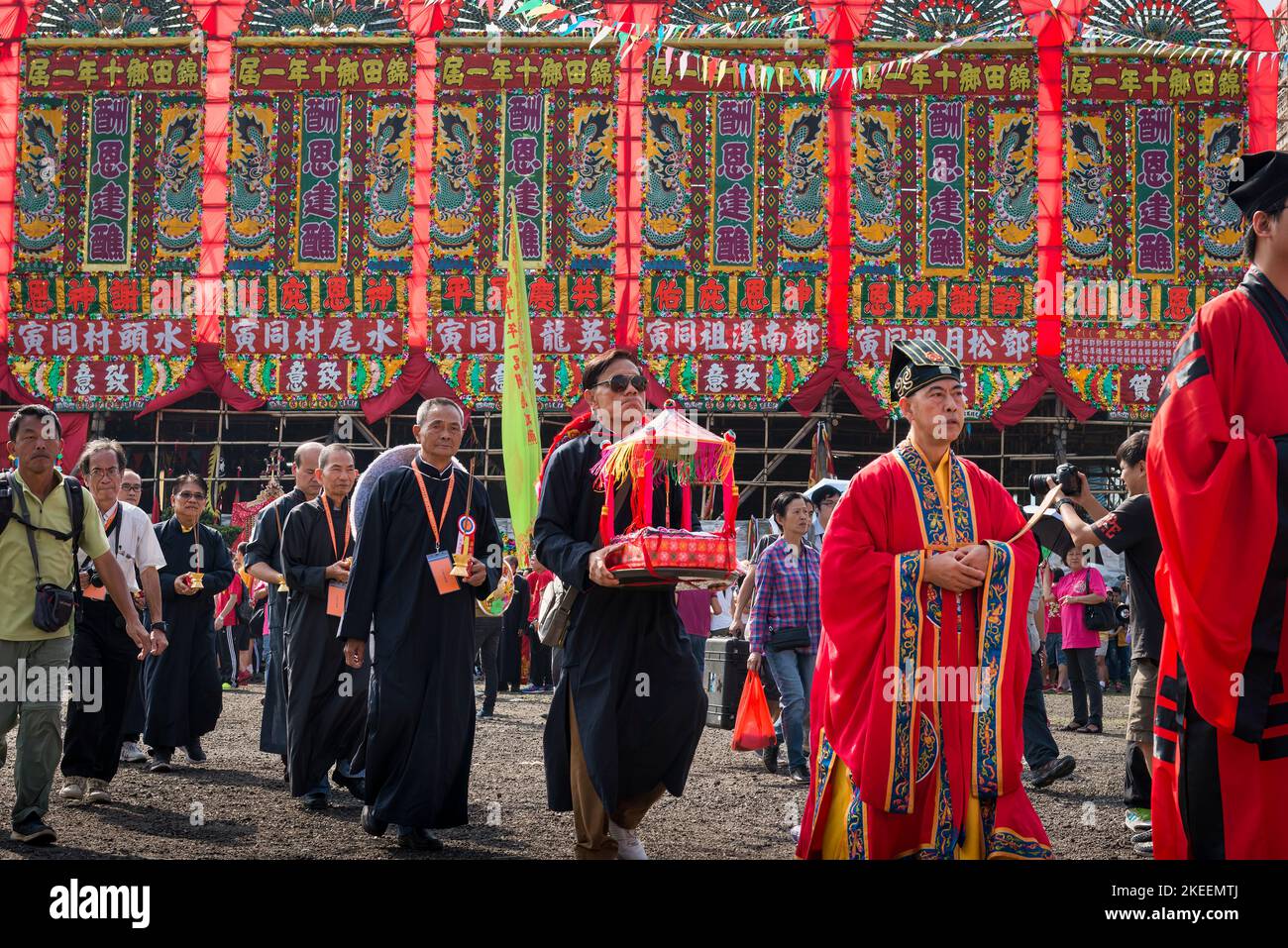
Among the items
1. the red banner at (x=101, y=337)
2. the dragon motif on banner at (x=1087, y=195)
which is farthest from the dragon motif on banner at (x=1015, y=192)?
the red banner at (x=101, y=337)

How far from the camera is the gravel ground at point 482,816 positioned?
6.14m

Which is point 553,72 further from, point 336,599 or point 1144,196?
point 336,599

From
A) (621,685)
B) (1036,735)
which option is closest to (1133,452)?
(1036,735)

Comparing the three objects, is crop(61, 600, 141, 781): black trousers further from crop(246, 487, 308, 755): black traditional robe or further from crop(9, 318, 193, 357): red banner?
crop(9, 318, 193, 357): red banner

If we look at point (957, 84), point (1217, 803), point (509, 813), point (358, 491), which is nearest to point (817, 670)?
point (1217, 803)

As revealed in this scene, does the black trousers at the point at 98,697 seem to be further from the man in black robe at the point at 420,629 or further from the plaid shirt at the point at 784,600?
the plaid shirt at the point at 784,600

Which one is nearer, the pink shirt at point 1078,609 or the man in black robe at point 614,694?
the man in black robe at point 614,694

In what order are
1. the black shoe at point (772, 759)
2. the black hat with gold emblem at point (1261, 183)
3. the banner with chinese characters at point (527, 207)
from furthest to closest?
the banner with chinese characters at point (527, 207) < the black shoe at point (772, 759) < the black hat with gold emblem at point (1261, 183)

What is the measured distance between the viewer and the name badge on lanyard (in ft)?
21.1

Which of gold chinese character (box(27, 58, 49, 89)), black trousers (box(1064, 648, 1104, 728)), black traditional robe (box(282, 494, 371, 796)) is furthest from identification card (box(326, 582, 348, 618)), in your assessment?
gold chinese character (box(27, 58, 49, 89))

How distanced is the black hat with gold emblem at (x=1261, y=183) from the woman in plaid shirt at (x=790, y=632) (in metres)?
5.30

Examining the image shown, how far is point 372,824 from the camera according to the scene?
6277 millimetres
